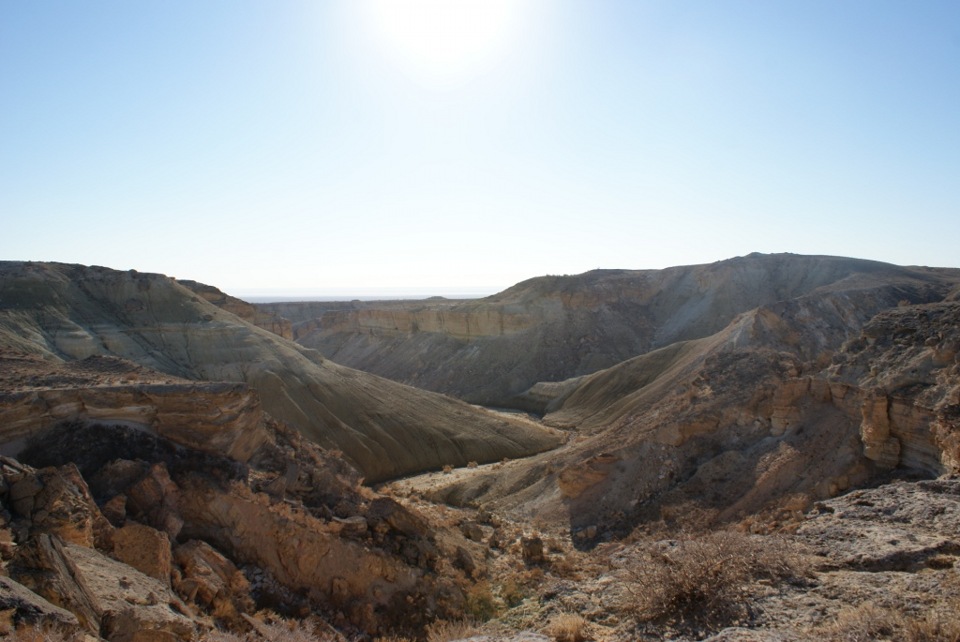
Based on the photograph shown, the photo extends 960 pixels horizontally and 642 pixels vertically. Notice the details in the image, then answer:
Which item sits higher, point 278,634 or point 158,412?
point 158,412

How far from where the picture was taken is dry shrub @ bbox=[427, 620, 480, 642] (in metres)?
9.87

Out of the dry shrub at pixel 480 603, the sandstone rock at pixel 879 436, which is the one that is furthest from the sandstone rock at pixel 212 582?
the sandstone rock at pixel 879 436

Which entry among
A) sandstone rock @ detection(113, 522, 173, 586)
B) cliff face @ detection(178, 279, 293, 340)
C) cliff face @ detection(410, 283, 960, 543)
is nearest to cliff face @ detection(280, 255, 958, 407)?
cliff face @ detection(178, 279, 293, 340)

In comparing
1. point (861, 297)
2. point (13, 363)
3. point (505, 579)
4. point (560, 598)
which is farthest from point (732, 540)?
point (861, 297)

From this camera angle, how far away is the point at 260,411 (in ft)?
47.0

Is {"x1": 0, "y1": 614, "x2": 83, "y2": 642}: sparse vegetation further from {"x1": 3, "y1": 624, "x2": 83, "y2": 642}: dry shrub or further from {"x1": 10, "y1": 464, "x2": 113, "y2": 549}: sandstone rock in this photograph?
{"x1": 10, "y1": 464, "x2": 113, "y2": 549}: sandstone rock

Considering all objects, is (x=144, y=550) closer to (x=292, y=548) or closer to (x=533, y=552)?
(x=292, y=548)

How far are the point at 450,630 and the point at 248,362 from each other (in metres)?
24.3

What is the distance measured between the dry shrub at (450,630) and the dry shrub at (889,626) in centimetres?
547

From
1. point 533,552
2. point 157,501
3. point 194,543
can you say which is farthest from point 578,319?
point 194,543

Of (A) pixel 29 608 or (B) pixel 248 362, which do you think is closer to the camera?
(A) pixel 29 608

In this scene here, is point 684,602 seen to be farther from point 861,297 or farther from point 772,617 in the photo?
point 861,297

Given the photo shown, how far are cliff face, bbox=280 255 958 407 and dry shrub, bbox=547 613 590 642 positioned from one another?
1554 inches

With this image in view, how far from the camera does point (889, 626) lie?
226 inches
